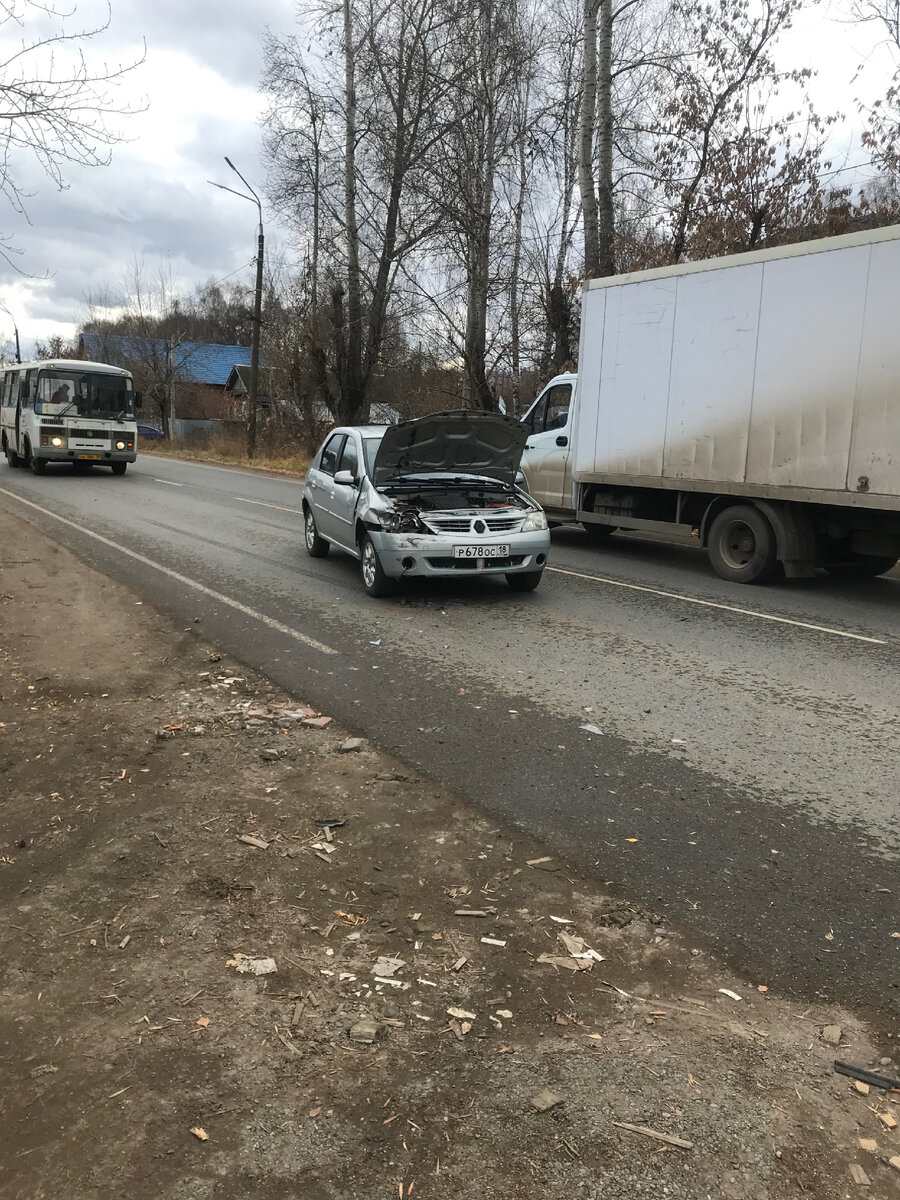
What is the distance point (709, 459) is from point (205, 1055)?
359 inches

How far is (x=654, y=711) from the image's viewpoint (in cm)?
568

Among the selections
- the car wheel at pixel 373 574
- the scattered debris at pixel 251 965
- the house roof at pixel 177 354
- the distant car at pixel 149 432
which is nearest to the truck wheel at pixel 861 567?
the car wheel at pixel 373 574

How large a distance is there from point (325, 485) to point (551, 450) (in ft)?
13.0

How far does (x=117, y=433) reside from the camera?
23.2 metres

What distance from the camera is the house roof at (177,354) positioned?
190 ft

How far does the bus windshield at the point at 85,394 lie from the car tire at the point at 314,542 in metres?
13.9

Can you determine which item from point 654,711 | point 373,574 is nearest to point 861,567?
point 373,574

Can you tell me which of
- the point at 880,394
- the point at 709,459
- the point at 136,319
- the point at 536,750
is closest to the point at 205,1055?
the point at 536,750

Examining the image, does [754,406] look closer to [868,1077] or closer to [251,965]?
[868,1077]

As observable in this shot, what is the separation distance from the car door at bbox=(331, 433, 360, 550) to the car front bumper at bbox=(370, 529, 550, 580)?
0.89 meters

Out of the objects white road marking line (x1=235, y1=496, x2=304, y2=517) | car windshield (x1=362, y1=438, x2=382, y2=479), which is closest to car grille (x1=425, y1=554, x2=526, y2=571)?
car windshield (x1=362, y1=438, x2=382, y2=479)

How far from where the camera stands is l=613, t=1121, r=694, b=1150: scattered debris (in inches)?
89.0

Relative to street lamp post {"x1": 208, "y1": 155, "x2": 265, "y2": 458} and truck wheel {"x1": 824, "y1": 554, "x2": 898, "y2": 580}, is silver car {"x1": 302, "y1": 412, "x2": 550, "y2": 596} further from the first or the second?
street lamp post {"x1": 208, "y1": 155, "x2": 265, "y2": 458}

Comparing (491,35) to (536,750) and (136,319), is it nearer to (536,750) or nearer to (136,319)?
(536,750)
